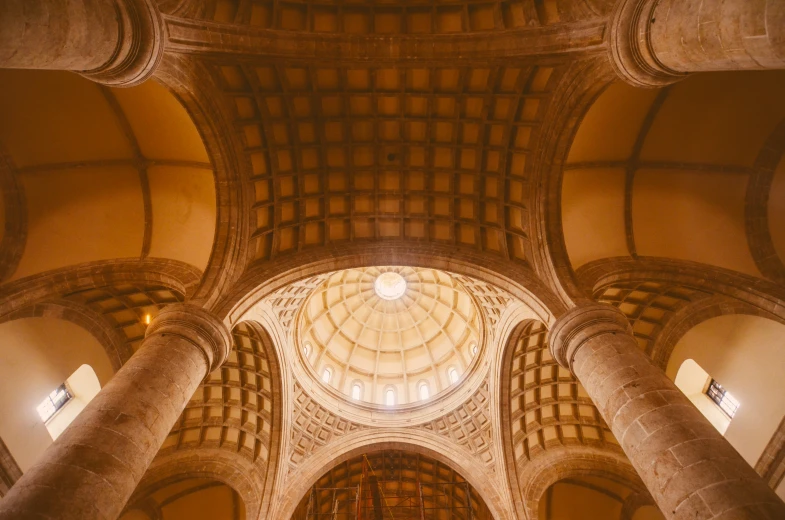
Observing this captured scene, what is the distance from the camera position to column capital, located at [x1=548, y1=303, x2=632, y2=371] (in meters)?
9.64

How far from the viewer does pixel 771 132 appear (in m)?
11.8

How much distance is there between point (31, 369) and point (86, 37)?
1223cm

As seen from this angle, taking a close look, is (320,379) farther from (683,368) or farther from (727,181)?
(727,181)

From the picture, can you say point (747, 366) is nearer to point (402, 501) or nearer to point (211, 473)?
point (402, 501)

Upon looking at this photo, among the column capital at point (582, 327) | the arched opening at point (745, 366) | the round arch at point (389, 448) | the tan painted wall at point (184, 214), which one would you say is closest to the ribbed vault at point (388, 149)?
the tan painted wall at point (184, 214)

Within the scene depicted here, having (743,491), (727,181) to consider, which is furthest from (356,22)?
(743,491)

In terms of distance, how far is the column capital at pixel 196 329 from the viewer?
981 centimetres

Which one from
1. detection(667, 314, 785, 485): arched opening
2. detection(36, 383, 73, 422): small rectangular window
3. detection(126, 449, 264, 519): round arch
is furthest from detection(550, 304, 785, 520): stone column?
detection(36, 383, 73, 422): small rectangular window

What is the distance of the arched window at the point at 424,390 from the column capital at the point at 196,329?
14.9 metres

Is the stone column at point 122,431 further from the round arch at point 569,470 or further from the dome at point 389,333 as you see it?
the round arch at point 569,470

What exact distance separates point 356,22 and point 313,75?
167cm

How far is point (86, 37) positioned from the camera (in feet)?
20.6

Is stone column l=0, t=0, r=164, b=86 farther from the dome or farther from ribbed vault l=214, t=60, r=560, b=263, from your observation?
the dome

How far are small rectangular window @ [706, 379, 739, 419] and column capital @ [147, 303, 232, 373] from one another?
1544cm
